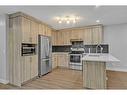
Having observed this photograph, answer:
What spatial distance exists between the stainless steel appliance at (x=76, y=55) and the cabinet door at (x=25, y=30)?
2.88 metres

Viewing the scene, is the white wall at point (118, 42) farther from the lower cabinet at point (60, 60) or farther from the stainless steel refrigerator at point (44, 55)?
the stainless steel refrigerator at point (44, 55)

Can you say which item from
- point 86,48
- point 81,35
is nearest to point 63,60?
point 86,48

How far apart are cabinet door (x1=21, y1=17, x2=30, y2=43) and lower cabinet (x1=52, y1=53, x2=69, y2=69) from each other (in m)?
2.56

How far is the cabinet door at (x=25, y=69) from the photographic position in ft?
11.7

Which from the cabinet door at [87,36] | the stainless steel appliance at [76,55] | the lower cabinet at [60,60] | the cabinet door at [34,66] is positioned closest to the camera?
the cabinet door at [34,66]

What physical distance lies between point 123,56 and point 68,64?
2.71 meters

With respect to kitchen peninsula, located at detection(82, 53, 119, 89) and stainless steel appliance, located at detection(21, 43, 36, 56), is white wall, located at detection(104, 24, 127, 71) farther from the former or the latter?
stainless steel appliance, located at detection(21, 43, 36, 56)

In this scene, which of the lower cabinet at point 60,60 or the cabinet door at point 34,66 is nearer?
the cabinet door at point 34,66

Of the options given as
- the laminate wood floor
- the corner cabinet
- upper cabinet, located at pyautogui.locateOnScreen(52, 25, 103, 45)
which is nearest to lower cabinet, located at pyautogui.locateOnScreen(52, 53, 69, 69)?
upper cabinet, located at pyautogui.locateOnScreen(52, 25, 103, 45)

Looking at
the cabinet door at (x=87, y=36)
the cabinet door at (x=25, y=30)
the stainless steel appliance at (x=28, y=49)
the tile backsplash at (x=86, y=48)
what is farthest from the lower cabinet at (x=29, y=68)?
the cabinet door at (x=87, y=36)

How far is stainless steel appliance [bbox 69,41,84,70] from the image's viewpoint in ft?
19.3

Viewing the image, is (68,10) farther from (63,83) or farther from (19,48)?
(63,83)

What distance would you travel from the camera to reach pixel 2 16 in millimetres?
3688
